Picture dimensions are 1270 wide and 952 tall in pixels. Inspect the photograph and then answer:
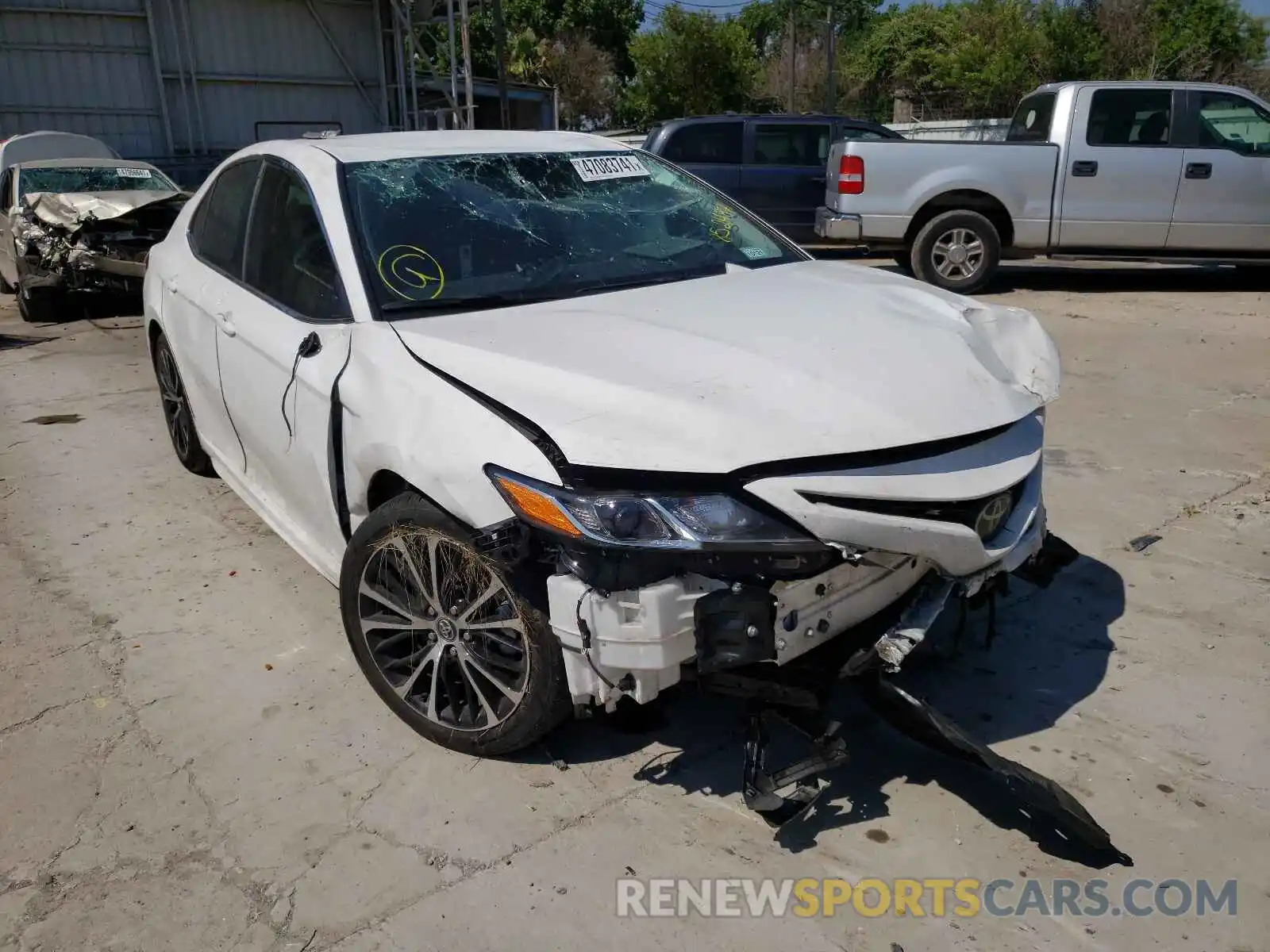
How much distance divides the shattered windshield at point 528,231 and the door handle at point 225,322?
0.83 meters

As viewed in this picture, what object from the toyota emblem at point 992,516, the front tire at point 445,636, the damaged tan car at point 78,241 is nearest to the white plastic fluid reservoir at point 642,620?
the front tire at point 445,636

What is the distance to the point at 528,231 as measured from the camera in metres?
3.66

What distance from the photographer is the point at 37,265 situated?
11.0 metres

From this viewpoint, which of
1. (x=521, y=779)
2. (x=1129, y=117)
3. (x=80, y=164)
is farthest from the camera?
(x=80, y=164)

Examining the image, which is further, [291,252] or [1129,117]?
[1129,117]

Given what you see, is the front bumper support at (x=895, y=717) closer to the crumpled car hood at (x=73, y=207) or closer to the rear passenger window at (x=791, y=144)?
the crumpled car hood at (x=73, y=207)

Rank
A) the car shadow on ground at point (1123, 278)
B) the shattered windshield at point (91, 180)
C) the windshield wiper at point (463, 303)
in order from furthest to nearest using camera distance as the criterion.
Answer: the shattered windshield at point (91, 180) < the car shadow on ground at point (1123, 278) < the windshield wiper at point (463, 303)

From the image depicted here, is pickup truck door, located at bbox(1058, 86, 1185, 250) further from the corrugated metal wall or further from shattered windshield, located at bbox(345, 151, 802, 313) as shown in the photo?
the corrugated metal wall

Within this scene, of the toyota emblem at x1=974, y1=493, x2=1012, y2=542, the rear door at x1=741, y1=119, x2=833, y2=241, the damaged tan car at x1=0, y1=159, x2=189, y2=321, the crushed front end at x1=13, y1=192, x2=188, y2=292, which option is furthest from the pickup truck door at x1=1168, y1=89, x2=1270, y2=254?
the crushed front end at x1=13, y1=192, x2=188, y2=292

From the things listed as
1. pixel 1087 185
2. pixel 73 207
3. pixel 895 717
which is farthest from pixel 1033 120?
pixel 73 207

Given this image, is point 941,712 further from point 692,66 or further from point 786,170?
point 692,66

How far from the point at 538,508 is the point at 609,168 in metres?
2.06

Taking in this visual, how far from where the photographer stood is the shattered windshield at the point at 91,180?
11.8 meters

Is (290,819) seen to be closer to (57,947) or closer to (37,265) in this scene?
(57,947)
